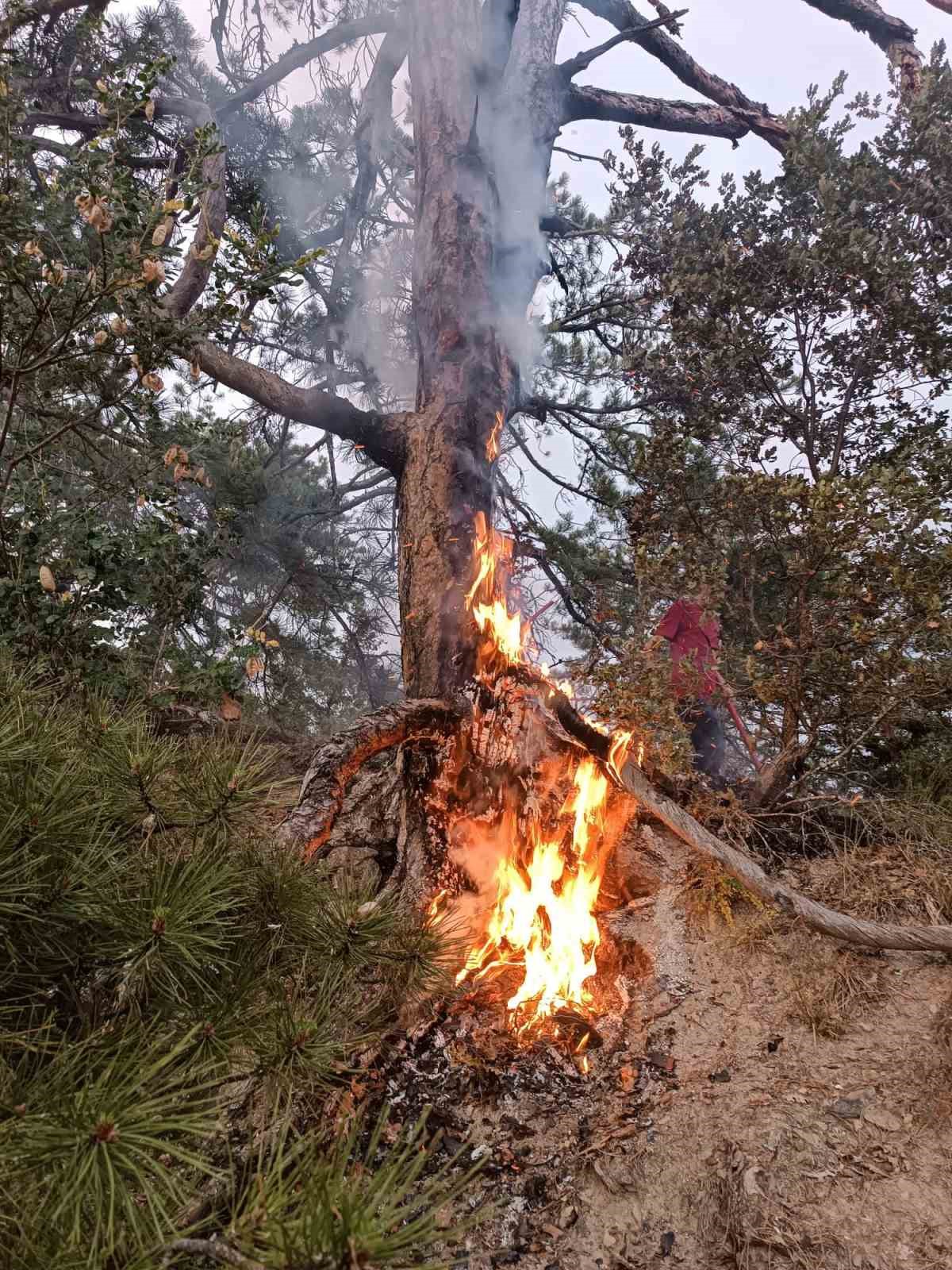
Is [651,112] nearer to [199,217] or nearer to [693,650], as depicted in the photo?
[199,217]

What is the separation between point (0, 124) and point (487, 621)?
306 cm

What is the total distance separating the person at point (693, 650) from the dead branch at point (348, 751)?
3.87 ft

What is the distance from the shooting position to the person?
11.8 feet

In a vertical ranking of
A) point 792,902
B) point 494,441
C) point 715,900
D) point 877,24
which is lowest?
point 715,900

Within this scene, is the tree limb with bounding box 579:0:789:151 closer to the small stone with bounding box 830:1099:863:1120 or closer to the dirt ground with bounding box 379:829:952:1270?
the dirt ground with bounding box 379:829:952:1270

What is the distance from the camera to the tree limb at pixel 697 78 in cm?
598

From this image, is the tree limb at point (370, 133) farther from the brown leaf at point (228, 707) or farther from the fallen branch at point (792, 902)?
the fallen branch at point (792, 902)

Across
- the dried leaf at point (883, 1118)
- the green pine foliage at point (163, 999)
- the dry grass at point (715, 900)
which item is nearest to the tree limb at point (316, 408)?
the green pine foliage at point (163, 999)

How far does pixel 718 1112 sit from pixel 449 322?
15.4ft

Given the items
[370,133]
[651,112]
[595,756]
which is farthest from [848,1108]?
[370,133]

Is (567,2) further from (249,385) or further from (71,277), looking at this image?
(71,277)

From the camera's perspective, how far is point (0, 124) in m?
2.62

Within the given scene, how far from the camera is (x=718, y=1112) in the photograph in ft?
8.20

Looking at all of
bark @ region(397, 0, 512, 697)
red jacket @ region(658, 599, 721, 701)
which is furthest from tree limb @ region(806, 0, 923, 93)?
red jacket @ region(658, 599, 721, 701)
